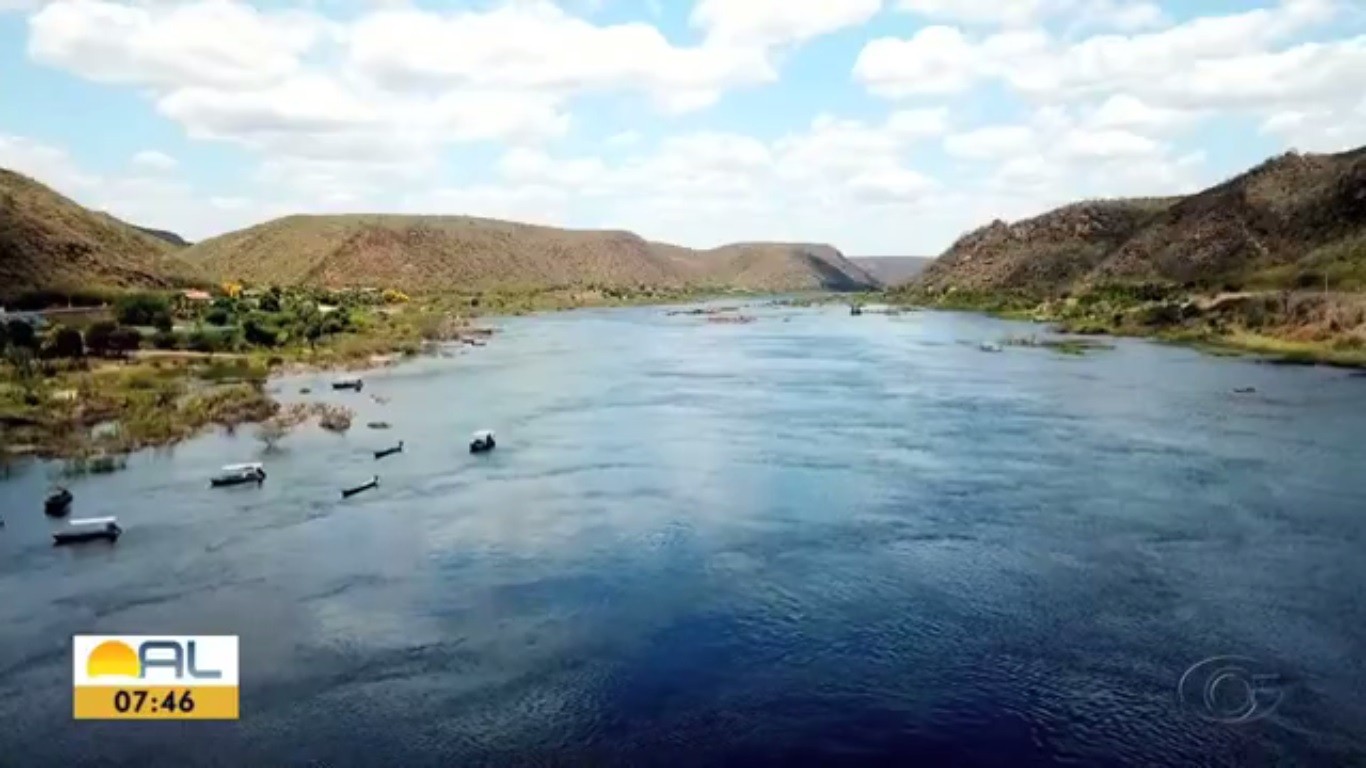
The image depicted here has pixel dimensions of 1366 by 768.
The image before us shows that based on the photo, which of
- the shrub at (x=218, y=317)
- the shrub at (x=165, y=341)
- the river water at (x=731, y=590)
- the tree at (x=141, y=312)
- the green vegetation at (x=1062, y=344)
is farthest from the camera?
the shrub at (x=218, y=317)

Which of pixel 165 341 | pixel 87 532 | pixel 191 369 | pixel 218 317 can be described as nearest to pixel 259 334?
pixel 165 341

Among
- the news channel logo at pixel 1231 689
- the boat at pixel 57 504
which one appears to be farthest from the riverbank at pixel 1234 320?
the boat at pixel 57 504

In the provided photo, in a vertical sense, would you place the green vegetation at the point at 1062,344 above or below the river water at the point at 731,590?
above

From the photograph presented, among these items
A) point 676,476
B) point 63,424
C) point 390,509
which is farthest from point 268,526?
point 63,424

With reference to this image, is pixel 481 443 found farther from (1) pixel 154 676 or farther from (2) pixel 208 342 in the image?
(2) pixel 208 342

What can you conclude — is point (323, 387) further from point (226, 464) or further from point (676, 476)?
point (676, 476)

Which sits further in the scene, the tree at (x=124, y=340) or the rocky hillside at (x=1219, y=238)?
the rocky hillside at (x=1219, y=238)

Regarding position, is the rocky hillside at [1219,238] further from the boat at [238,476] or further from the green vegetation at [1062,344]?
the boat at [238,476]

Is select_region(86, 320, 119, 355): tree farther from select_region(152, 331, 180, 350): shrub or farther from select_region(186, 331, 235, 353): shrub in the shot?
select_region(186, 331, 235, 353): shrub

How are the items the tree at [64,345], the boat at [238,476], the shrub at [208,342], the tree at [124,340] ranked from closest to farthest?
the boat at [238,476] → the tree at [64,345] → the tree at [124,340] → the shrub at [208,342]
